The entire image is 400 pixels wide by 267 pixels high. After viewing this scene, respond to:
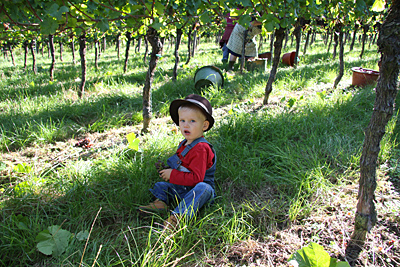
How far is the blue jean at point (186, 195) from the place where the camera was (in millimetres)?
1610

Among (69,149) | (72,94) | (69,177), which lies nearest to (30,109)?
(72,94)

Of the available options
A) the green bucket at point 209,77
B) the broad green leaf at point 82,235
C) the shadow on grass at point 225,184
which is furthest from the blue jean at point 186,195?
the green bucket at point 209,77

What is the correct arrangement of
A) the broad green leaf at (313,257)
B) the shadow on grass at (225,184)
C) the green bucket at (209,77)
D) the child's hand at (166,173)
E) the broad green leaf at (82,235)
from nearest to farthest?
the broad green leaf at (313,257)
the broad green leaf at (82,235)
the shadow on grass at (225,184)
the child's hand at (166,173)
the green bucket at (209,77)

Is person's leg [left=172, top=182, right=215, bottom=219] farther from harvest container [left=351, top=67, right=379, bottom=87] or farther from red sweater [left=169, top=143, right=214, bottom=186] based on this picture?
harvest container [left=351, top=67, right=379, bottom=87]

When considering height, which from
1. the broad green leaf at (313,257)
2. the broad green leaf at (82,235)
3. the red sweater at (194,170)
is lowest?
the broad green leaf at (82,235)

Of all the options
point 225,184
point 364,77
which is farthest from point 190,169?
point 364,77

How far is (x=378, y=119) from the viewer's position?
1.30m

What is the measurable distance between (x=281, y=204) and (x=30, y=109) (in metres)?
3.99

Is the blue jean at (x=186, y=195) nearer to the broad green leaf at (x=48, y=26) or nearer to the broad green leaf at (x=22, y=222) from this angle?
the broad green leaf at (x=22, y=222)

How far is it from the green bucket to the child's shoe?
3.28 metres

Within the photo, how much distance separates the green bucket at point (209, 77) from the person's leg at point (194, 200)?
3266 millimetres

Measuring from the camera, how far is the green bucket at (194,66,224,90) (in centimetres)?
479

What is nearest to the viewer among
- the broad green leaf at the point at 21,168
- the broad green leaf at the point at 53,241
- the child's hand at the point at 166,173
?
the broad green leaf at the point at 53,241

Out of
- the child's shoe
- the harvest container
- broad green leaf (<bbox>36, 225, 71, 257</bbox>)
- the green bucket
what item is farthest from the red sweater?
the harvest container
